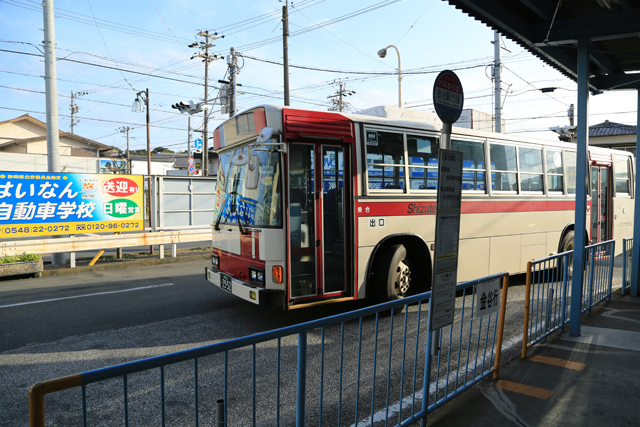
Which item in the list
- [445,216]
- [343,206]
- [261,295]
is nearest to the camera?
[445,216]

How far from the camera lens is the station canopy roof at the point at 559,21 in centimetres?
525

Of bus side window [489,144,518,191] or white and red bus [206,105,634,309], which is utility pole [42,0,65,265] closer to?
white and red bus [206,105,634,309]

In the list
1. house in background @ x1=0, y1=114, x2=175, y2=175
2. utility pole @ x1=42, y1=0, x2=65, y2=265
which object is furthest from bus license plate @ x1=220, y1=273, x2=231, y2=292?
house in background @ x1=0, y1=114, x2=175, y2=175

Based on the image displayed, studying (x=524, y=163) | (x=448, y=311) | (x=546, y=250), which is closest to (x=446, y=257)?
(x=448, y=311)

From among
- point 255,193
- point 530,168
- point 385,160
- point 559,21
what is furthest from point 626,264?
point 255,193

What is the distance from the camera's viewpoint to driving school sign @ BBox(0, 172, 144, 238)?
11344 millimetres

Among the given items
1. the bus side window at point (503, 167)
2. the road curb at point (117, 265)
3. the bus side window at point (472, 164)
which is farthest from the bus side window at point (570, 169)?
the road curb at point (117, 265)

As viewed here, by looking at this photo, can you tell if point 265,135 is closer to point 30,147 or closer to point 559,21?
point 559,21

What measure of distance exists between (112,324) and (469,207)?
6.12 m

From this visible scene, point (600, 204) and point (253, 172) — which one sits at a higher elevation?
point (253, 172)

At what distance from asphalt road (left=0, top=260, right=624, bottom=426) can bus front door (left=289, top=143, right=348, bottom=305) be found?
0.75 metres

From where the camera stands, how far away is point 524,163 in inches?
372

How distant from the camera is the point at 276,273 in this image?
6.12 metres

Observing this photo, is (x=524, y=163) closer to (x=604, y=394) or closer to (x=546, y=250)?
(x=546, y=250)
